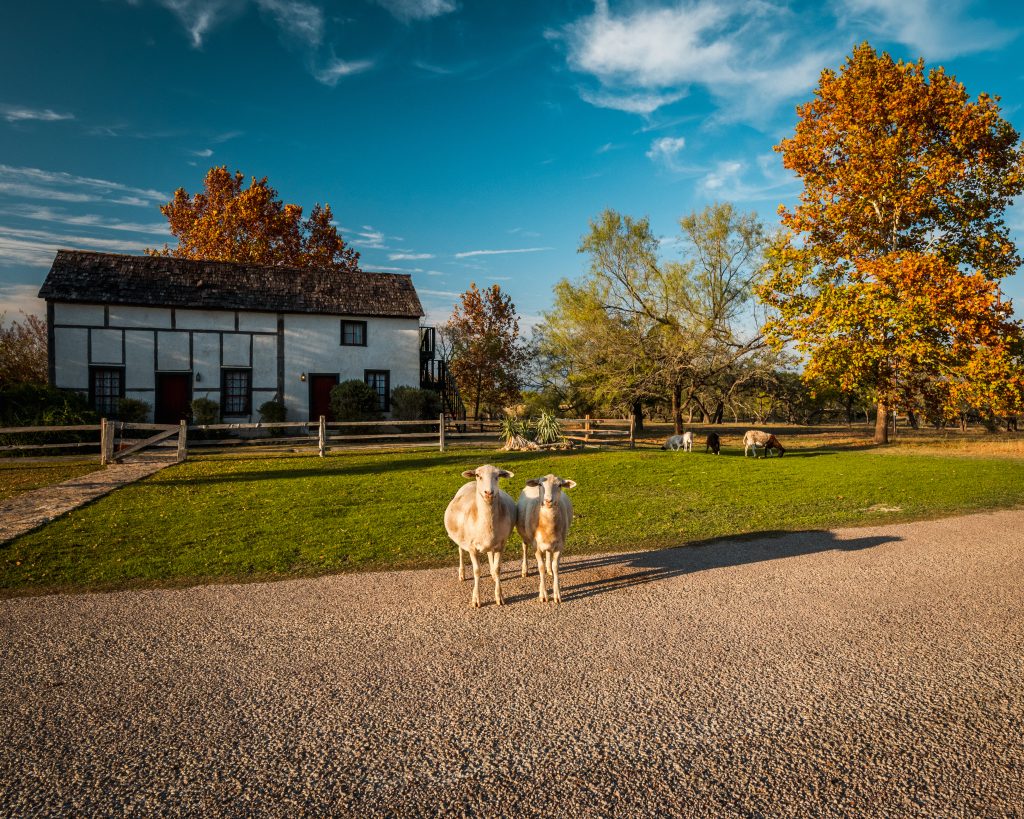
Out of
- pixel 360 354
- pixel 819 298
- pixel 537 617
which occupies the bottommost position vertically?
pixel 537 617

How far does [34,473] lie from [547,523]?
17442mm

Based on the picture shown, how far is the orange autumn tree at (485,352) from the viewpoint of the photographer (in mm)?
44031

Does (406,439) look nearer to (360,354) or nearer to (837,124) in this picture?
(360,354)

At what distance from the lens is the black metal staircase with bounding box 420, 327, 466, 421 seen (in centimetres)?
3278

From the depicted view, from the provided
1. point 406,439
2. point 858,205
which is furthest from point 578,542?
point 858,205

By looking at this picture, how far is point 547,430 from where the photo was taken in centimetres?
2475

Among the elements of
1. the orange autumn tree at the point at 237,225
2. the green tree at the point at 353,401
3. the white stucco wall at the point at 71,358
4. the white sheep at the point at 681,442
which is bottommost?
the white sheep at the point at 681,442

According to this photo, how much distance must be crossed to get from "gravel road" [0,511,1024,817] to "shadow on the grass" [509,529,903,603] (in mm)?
162

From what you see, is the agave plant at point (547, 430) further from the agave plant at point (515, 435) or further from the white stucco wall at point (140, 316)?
the white stucco wall at point (140, 316)

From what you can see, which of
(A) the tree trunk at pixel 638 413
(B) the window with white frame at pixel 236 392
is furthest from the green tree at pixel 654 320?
(B) the window with white frame at pixel 236 392

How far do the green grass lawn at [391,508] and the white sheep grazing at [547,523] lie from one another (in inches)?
77.6

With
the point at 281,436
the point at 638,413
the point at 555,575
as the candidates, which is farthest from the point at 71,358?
the point at 638,413

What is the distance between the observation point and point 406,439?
2639cm

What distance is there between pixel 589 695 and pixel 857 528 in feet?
28.3
